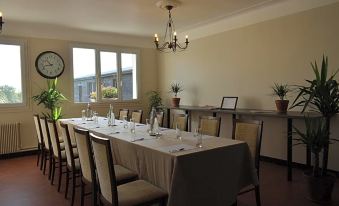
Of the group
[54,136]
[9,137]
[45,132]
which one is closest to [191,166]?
Result: [54,136]

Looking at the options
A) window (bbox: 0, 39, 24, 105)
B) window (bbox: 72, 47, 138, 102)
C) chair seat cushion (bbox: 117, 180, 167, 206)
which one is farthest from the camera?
window (bbox: 72, 47, 138, 102)

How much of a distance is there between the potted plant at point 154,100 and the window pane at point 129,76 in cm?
37

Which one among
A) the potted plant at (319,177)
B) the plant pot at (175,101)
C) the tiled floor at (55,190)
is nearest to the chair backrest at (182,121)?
the tiled floor at (55,190)

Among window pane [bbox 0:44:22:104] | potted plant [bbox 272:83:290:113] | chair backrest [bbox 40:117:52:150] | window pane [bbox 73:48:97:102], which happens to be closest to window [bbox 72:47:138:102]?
window pane [bbox 73:48:97:102]

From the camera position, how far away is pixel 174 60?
671 centimetres

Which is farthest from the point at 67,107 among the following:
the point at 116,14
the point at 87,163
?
the point at 87,163

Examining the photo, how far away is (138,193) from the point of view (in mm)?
2258

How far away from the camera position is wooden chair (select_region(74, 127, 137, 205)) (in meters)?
2.36

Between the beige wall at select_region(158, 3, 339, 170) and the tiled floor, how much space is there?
61 cm

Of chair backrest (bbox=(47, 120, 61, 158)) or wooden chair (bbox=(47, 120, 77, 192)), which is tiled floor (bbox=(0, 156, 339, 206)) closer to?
wooden chair (bbox=(47, 120, 77, 192))

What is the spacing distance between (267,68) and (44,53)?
434 cm

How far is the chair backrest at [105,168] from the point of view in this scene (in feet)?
6.73

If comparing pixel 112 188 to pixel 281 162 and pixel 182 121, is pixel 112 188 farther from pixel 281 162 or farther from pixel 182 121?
pixel 281 162

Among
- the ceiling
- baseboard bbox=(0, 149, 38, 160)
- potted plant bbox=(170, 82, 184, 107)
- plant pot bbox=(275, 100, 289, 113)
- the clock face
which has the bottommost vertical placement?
baseboard bbox=(0, 149, 38, 160)
